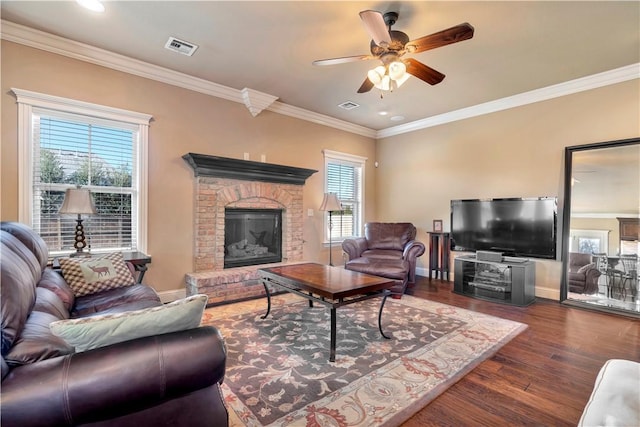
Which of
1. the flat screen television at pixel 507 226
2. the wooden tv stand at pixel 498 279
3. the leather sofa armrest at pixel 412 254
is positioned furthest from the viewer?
the leather sofa armrest at pixel 412 254

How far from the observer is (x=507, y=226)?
13.8 feet

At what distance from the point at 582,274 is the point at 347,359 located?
3.39 meters

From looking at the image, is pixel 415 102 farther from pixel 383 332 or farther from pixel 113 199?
pixel 113 199

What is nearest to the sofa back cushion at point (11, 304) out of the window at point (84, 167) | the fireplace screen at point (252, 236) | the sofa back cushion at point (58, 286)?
the sofa back cushion at point (58, 286)

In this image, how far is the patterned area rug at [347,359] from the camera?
5.79 ft

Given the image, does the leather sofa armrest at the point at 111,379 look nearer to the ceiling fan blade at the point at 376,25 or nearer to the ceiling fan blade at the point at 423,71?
the ceiling fan blade at the point at 376,25

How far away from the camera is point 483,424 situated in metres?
1.66

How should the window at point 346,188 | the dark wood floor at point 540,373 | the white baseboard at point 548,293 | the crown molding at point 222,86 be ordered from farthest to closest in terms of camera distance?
the window at point 346,188
the white baseboard at point 548,293
the crown molding at point 222,86
the dark wood floor at point 540,373

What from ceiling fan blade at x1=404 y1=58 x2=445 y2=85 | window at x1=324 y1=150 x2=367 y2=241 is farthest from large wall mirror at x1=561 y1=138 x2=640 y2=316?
window at x1=324 y1=150 x2=367 y2=241

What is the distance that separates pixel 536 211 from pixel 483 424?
3.24 meters

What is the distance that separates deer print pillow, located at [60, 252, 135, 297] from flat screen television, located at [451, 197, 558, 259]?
438 centimetres

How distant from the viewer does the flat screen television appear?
3.88 metres

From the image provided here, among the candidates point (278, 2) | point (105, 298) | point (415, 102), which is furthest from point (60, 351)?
point (415, 102)

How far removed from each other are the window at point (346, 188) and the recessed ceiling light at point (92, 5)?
3.50 m
